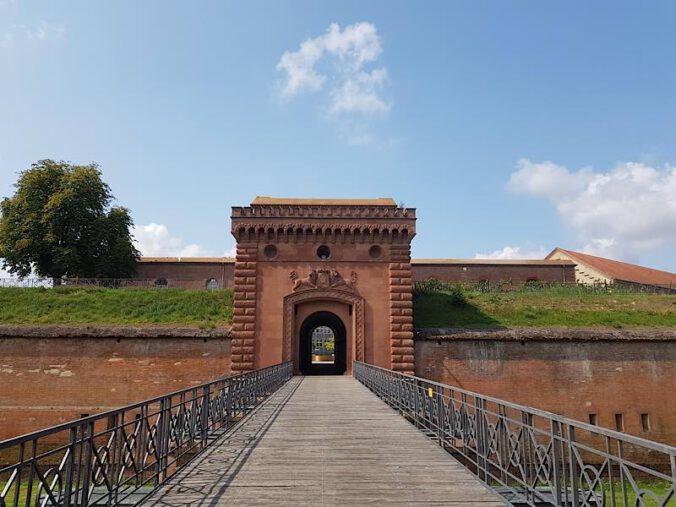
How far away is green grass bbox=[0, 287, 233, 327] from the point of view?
22703 mm

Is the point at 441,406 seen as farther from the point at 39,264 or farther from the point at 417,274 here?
the point at 39,264

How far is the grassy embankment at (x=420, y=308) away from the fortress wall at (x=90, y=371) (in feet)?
4.13

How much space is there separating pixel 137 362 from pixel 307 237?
953cm

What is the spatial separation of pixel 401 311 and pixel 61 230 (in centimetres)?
2420

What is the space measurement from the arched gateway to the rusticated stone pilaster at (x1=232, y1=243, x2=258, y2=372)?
5 centimetres

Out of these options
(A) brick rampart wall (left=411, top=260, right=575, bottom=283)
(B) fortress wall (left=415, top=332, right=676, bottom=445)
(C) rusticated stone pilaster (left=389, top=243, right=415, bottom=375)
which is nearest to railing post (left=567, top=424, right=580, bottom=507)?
(C) rusticated stone pilaster (left=389, top=243, right=415, bottom=375)

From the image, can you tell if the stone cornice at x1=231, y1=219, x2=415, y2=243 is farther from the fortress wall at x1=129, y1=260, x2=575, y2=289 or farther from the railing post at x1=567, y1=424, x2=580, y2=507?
the railing post at x1=567, y1=424, x2=580, y2=507

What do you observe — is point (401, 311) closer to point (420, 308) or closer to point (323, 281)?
point (420, 308)

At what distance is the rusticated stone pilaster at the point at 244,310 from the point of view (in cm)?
2152

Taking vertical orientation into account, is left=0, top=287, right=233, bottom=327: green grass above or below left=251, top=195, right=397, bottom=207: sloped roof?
below

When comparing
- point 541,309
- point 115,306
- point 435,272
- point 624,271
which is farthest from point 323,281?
point 624,271

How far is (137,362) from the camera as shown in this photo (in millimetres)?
21141

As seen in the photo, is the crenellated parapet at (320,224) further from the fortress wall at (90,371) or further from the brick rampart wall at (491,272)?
the brick rampart wall at (491,272)

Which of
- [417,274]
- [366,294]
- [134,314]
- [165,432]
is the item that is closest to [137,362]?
[134,314]
